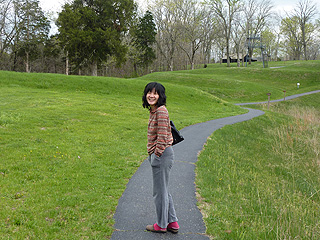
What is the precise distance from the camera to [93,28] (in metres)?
34.2

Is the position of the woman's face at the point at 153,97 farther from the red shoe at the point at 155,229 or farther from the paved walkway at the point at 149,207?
the paved walkway at the point at 149,207

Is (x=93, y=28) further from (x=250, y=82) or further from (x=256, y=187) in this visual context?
(x=256, y=187)

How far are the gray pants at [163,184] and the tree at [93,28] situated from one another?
3170 cm

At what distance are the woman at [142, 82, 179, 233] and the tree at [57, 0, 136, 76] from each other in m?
31.4

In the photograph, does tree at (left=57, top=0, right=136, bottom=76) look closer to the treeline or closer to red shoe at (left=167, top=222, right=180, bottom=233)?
the treeline

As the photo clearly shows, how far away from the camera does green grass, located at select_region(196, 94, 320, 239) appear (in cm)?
402

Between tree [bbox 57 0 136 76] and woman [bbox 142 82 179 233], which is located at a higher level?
tree [bbox 57 0 136 76]

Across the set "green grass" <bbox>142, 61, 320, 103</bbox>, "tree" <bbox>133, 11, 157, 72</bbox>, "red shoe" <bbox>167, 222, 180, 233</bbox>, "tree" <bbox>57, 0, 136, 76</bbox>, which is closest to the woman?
"red shoe" <bbox>167, 222, 180, 233</bbox>

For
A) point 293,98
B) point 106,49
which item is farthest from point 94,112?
point 293,98

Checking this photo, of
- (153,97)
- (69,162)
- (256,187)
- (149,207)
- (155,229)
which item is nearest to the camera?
(153,97)

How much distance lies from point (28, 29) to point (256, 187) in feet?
135

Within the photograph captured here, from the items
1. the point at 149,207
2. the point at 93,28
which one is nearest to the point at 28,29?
the point at 93,28

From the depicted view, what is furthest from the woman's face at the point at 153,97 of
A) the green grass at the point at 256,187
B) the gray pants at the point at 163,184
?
the green grass at the point at 256,187

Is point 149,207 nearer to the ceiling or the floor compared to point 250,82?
nearer to the floor
